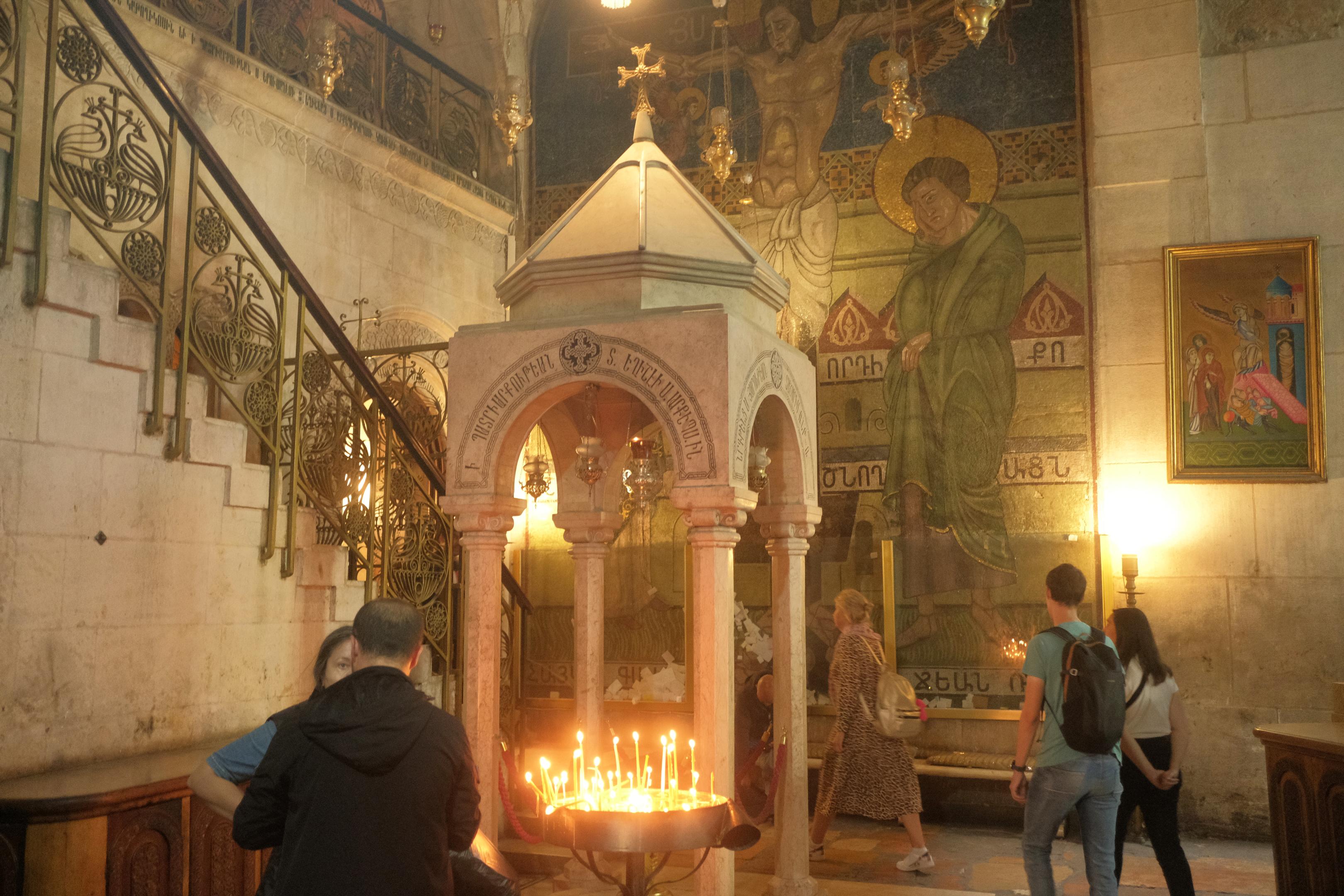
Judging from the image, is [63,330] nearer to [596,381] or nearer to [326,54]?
[596,381]

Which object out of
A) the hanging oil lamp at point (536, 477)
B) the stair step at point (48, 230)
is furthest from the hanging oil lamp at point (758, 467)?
the stair step at point (48, 230)

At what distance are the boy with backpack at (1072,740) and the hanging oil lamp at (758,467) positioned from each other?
1.39 m

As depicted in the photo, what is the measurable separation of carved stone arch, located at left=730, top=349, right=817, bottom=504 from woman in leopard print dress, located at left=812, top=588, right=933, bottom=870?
3.57 ft

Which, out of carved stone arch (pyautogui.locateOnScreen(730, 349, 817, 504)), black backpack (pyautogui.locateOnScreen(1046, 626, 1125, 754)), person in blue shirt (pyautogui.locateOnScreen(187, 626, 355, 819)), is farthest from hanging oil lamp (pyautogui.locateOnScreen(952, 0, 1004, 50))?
person in blue shirt (pyautogui.locateOnScreen(187, 626, 355, 819))

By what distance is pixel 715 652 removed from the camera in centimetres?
449

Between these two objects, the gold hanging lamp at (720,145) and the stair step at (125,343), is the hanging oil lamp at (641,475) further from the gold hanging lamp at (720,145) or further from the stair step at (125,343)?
the gold hanging lamp at (720,145)

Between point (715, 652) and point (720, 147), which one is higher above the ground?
point (720, 147)

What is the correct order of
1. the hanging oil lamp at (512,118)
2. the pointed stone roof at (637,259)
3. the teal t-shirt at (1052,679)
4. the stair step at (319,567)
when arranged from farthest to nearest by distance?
the hanging oil lamp at (512,118), the stair step at (319,567), the pointed stone roof at (637,259), the teal t-shirt at (1052,679)

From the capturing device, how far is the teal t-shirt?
4129mm

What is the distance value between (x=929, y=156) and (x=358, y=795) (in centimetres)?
716

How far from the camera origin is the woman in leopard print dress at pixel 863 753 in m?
6.13

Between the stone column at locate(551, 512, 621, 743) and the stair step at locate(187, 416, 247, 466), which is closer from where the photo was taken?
the stair step at locate(187, 416, 247, 466)

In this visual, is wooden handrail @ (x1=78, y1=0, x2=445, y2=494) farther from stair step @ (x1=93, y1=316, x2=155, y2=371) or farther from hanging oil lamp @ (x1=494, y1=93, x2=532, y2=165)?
hanging oil lamp @ (x1=494, y1=93, x2=532, y2=165)

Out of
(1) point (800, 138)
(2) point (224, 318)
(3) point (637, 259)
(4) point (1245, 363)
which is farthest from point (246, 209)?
(4) point (1245, 363)
